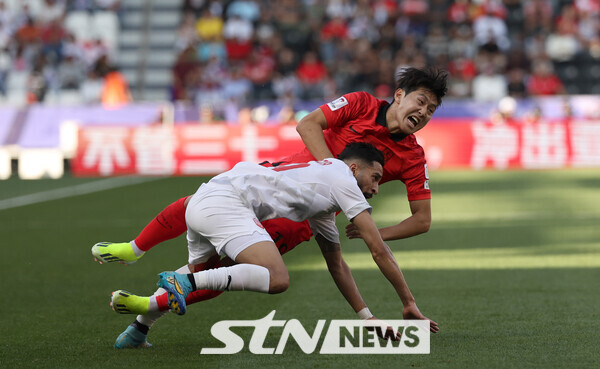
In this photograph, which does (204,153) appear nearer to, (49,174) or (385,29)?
(49,174)

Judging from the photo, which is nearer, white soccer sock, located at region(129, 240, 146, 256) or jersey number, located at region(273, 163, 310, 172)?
jersey number, located at region(273, 163, 310, 172)

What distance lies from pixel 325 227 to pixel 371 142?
2.52 feet

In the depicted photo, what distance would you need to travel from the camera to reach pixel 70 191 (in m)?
19.0

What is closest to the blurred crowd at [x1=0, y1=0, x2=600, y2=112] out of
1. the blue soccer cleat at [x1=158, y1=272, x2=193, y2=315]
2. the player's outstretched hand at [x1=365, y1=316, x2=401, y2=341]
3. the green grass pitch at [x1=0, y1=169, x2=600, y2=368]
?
the green grass pitch at [x1=0, y1=169, x2=600, y2=368]

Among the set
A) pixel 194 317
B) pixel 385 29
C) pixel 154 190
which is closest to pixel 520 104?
pixel 385 29

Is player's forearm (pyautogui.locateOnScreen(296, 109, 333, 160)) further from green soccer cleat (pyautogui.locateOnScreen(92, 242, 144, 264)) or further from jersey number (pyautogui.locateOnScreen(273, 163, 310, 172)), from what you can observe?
green soccer cleat (pyautogui.locateOnScreen(92, 242, 144, 264))

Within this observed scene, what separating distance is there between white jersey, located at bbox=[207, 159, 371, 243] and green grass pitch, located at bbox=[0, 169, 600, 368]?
836mm

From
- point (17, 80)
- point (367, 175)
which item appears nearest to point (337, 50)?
point (17, 80)

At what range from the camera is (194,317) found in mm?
7371

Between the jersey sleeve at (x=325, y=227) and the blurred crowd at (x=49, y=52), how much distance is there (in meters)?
20.5

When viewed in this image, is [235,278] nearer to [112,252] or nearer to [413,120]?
[112,252]

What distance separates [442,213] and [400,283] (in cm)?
906

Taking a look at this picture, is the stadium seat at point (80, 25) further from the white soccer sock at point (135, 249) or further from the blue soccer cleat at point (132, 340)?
the blue soccer cleat at point (132, 340)

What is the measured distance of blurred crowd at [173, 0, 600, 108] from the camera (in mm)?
26094
